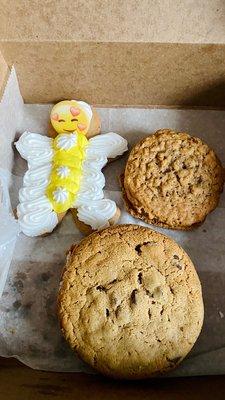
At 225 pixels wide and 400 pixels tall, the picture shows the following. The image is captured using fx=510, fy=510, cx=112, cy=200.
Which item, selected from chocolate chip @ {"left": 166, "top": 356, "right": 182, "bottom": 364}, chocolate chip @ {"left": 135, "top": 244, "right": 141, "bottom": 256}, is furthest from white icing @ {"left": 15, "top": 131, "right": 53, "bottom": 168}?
chocolate chip @ {"left": 166, "top": 356, "right": 182, "bottom": 364}

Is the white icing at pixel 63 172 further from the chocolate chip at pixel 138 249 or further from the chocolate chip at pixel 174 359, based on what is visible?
the chocolate chip at pixel 174 359

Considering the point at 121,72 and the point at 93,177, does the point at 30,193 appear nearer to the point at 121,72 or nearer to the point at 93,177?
the point at 93,177

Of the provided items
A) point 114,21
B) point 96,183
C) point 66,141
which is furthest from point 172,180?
point 114,21

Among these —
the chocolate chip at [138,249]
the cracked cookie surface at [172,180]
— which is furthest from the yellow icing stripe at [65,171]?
the chocolate chip at [138,249]

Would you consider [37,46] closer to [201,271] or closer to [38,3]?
[38,3]

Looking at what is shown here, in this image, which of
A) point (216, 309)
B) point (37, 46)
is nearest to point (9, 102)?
point (37, 46)

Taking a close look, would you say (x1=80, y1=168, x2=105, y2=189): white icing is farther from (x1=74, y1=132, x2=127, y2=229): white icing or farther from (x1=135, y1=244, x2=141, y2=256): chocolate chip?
(x1=135, y1=244, x2=141, y2=256): chocolate chip
